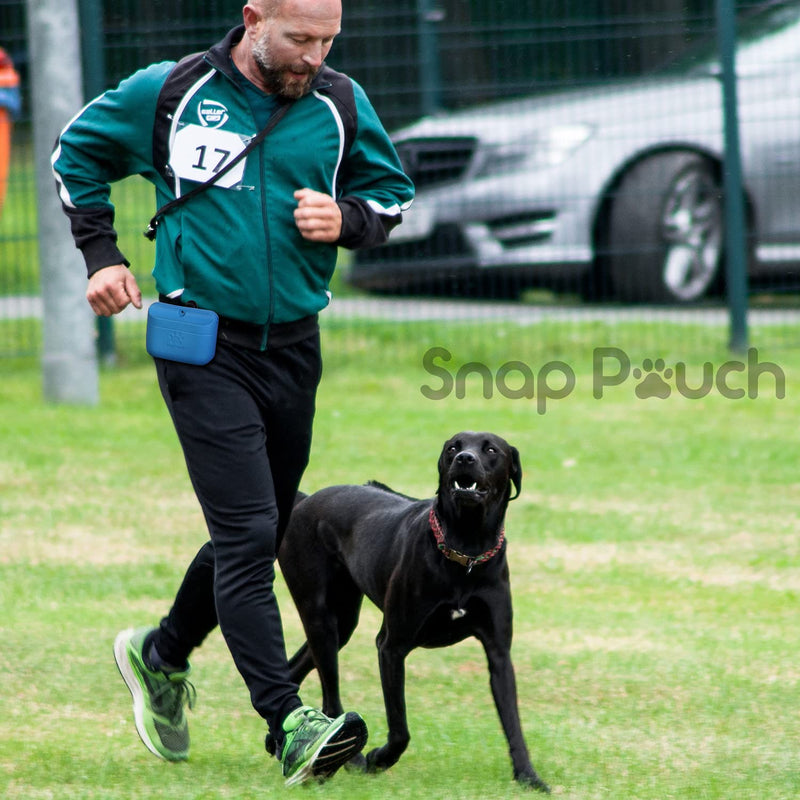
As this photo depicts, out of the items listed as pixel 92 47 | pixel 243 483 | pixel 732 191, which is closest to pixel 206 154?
pixel 243 483

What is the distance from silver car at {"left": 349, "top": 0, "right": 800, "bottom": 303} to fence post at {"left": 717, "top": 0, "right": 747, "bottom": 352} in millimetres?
113

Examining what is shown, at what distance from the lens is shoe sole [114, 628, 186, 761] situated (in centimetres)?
434

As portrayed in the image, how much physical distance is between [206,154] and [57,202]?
5728 mm

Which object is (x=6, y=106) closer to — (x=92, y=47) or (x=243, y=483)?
(x=92, y=47)

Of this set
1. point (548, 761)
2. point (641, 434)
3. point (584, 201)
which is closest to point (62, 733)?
point (548, 761)

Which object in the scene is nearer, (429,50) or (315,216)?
(315,216)

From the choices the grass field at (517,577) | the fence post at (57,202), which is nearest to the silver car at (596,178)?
the grass field at (517,577)

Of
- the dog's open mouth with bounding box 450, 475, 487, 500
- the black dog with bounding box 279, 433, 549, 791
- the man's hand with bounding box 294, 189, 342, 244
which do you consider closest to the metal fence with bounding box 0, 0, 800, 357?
the black dog with bounding box 279, 433, 549, 791

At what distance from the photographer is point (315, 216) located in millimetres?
3939

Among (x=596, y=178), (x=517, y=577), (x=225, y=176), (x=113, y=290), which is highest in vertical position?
(x=596, y=178)

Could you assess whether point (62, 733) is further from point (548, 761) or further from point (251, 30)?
point (251, 30)

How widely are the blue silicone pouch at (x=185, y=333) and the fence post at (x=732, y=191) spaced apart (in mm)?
7406

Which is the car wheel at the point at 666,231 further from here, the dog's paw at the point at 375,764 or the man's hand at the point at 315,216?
the man's hand at the point at 315,216

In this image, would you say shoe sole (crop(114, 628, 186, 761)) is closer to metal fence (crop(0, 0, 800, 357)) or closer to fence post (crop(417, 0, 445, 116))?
metal fence (crop(0, 0, 800, 357))
